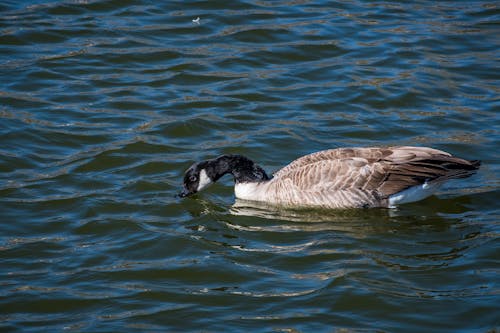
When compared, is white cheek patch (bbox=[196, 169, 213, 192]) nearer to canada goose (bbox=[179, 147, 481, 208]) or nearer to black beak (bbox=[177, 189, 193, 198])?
canada goose (bbox=[179, 147, 481, 208])

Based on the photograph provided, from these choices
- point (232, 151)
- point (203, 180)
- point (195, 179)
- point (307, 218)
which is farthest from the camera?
point (232, 151)

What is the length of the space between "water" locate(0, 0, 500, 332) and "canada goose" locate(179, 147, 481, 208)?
0.67 ft

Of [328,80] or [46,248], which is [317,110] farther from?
[46,248]

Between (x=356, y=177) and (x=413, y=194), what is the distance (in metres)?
0.77

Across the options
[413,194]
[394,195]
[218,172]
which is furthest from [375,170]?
[218,172]

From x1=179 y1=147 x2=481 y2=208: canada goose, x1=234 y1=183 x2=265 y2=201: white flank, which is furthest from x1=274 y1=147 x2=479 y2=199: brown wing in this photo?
x1=234 y1=183 x2=265 y2=201: white flank

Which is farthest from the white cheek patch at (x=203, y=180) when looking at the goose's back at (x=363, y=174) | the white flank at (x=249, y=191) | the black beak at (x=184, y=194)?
the goose's back at (x=363, y=174)

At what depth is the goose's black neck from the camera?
1132 centimetres

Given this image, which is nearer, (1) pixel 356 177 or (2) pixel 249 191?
(1) pixel 356 177

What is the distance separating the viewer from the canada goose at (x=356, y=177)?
10.5 metres

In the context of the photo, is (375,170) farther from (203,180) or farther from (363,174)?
(203,180)

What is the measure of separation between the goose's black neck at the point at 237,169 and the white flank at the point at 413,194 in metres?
1.86

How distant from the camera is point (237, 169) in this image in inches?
449

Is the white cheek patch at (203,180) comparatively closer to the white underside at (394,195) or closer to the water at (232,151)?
the water at (232,151)
